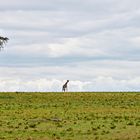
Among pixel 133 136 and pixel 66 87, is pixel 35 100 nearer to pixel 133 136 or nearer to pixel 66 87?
pixel 66 87

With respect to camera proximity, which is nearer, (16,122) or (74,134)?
(74,134)

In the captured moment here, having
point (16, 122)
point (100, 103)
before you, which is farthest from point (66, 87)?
point (16, 122)

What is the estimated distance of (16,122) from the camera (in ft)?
134

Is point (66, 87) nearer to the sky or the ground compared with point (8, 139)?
nearer to the sky

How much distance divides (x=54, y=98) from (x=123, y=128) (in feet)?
118

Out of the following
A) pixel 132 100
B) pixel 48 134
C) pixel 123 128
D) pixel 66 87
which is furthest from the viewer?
pixel 66 87

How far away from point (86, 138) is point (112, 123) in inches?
332

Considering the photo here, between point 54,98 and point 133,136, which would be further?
point 54,98

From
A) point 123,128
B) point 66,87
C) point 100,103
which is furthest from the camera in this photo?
point 66,87

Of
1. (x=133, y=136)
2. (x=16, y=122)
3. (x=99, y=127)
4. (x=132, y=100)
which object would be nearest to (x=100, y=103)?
(x=132, y=100)

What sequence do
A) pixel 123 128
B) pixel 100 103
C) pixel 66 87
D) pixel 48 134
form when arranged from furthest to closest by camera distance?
pixel 66 87, pixel 100 103, pixel 123 128, pixel 48 134

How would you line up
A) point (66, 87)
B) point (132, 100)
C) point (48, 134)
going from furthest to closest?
point (66, 87) < point (132, 100) < point (48, 134)

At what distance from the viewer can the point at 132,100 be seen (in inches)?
2662

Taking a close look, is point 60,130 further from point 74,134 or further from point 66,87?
point 66,87
